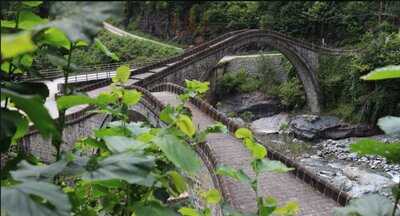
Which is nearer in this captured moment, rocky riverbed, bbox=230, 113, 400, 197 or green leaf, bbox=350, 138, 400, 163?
green leaf, bbox=350, 138, 400, 163

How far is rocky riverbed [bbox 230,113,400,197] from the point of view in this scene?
60.9 ft

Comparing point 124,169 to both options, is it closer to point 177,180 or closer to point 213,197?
point 177,180

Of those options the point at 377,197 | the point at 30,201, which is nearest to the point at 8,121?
the point at 30,201

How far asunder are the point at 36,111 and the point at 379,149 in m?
1.10

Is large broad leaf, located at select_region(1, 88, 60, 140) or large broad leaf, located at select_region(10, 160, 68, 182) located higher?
large broad leaf, located at select_region(1, 88, 60, 140)

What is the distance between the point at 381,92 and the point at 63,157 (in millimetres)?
24583

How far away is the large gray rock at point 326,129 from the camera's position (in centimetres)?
2492

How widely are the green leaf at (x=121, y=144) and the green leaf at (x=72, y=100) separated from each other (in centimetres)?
14

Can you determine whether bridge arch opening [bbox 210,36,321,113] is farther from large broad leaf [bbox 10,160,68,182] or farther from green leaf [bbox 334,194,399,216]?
large broad leaf [bbox 10,160,68,182]

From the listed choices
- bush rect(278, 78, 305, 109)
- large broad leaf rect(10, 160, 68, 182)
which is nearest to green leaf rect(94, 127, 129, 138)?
large broad leaf rect(10, 160, 68, 182)

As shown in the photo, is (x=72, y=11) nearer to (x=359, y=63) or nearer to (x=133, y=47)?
(x=359, y=63)

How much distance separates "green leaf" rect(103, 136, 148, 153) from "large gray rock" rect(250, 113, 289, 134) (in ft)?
83.5

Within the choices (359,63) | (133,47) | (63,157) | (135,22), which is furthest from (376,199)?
(135,22)

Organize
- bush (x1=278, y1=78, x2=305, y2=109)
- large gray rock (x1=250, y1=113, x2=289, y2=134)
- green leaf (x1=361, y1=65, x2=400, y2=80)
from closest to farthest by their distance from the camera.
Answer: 1. green leaf (x1=361, y1=65, x2=400, y2=80)
2. large gray rock (x1=250, y1=113, x2=289, y2=134)
3. bush (x1=278, y1=78, x2=305, y2=109)
